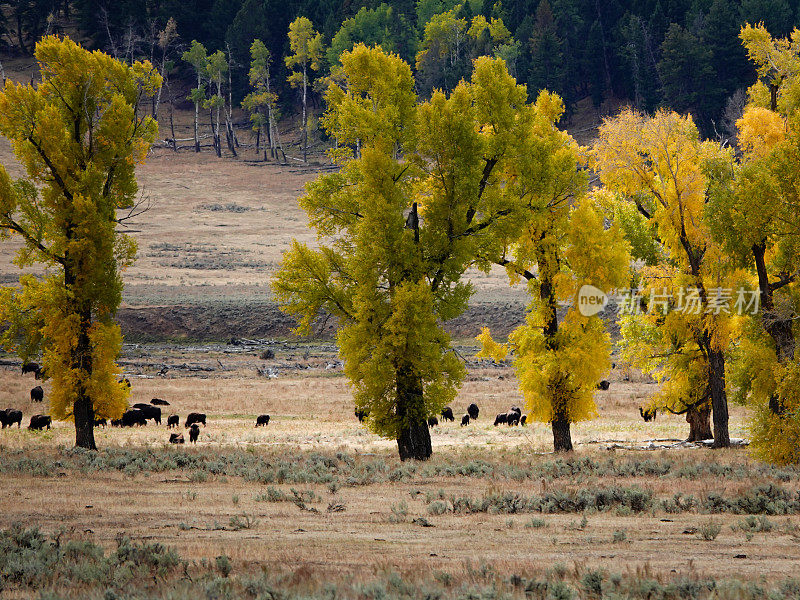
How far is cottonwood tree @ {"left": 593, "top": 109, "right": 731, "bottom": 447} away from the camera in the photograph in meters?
25.8

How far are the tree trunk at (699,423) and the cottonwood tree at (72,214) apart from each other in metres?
19.6

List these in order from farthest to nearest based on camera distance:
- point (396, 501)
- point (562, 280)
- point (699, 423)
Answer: point (699, 423)
point (562, 280)
point (396, 501)

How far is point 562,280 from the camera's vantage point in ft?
87.6

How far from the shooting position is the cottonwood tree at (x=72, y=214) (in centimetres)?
2464

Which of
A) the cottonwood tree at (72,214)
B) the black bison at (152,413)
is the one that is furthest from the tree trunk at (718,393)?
the black bison at (152,413)

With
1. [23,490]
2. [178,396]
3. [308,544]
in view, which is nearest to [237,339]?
[178,396]

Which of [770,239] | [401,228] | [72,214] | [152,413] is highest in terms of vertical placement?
[72,214]

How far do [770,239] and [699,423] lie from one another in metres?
11.2

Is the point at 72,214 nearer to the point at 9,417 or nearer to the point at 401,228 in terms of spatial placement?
the point at 401,228

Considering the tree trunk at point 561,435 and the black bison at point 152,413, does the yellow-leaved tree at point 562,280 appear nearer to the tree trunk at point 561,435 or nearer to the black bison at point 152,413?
the tree trunk at point 561,435

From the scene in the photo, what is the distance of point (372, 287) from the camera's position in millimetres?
23969

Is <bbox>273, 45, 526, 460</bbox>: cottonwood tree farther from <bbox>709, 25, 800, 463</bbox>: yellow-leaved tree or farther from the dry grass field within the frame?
<bbox>709, 25, 800, 463</bbox>: yellow-leaved tree

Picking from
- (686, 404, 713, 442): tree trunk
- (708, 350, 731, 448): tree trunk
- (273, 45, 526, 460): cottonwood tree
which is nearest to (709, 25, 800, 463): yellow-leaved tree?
(708, 350, 731, 448): tree trunk

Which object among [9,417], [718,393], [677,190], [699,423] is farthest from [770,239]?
[9,417]
